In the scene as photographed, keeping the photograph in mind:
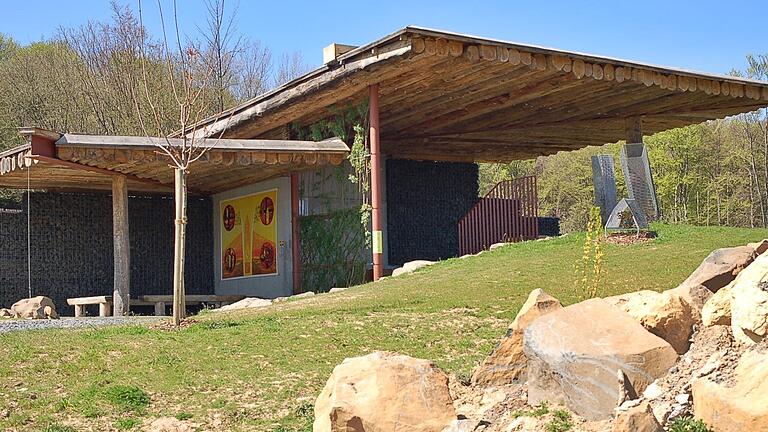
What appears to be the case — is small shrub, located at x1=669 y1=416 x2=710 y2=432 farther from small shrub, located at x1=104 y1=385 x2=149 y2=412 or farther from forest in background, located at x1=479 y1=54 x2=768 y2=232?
forest in background, located at x1=479 y1=54 x2=768 y2=232

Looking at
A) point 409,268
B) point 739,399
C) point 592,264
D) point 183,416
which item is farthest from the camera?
point 409,268

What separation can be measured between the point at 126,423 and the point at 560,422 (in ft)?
10.7

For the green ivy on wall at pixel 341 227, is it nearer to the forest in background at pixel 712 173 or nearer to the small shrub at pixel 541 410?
the small shrub at pixel 541 410

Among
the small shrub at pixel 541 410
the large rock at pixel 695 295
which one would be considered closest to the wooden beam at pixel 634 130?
the large rock at pixel 695 295

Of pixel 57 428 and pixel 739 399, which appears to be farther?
pixel 57 428

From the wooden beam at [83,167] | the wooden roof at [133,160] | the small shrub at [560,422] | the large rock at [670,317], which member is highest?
the wooden roof at [133,160]

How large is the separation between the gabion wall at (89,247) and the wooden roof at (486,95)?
352 cm

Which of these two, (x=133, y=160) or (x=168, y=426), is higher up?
(x=133, y=160)

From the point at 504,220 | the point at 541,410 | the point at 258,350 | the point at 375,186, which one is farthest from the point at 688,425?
the point at 504,220

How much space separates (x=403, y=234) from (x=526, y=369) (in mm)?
15505

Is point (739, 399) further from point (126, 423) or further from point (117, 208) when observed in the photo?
point (117, 208)

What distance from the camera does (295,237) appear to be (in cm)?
1822

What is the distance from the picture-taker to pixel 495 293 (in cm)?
1168

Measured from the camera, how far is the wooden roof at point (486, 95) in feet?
45.0
